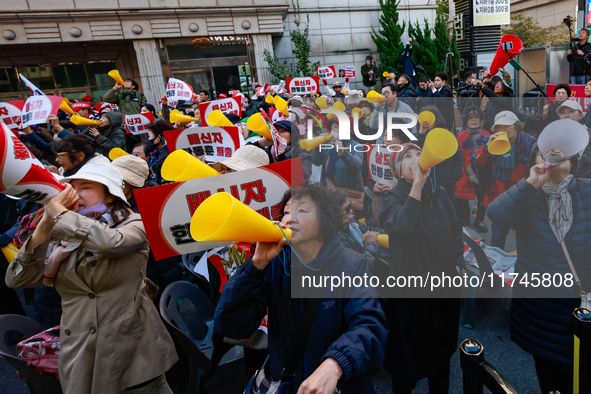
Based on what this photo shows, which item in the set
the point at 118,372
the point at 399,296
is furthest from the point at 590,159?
the point at 118,372

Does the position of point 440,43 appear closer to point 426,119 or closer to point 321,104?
point 321,104

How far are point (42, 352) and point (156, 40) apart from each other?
50.0 feet

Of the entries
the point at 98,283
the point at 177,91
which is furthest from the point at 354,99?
the point at 98,283

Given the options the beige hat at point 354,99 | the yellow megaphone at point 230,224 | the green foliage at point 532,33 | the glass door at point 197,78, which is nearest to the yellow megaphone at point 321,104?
the beige hat at point 354,99

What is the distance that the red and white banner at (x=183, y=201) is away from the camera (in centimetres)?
199

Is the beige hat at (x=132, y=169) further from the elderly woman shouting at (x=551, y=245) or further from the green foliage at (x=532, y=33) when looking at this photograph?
the green foliage at (x=532, y=33)

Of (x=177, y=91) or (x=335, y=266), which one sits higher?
(x=177, y=91)

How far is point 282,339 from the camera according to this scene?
1.60 m

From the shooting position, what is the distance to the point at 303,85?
9422mm

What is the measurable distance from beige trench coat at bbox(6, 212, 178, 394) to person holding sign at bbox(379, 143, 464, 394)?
52.0 inches

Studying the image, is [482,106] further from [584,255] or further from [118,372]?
[118,372]

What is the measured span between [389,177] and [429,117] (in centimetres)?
51

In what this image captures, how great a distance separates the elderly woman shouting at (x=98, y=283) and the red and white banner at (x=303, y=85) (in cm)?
768

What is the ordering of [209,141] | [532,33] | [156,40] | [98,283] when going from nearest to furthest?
[98,283] < [209,141] < [156,40] < [532,33]
